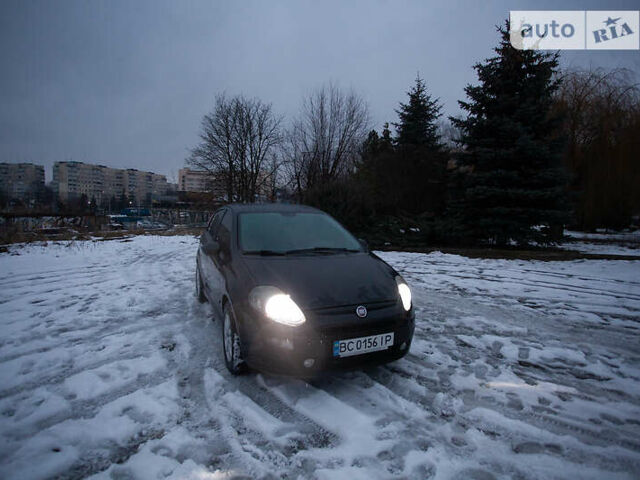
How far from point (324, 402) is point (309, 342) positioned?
57 centimetres

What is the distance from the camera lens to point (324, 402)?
8.23 feet

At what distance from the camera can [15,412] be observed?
91.7 inches

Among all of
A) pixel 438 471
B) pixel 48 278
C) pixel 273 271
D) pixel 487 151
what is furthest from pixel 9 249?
pixel 487 151

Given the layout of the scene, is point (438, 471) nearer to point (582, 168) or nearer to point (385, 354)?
point (385, 354)

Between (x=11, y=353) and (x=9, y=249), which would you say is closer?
(x=11, y=353)

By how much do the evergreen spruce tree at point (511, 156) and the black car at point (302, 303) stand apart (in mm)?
8886

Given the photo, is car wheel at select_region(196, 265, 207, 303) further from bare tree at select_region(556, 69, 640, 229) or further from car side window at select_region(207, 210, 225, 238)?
bare tree at select_region(556, 69, 640, 229)

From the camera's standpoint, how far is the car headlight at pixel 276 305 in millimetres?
2398

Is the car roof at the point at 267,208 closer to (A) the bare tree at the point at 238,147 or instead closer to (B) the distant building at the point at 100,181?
(A) the bare tree at the point at 238,147

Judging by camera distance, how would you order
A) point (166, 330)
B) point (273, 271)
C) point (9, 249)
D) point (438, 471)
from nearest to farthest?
1. point (438, 471)
2. point (273, 271)
3. point (166, 330)
4. point (9, 249)

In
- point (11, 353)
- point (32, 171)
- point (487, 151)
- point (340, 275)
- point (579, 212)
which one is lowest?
point (11, 353)

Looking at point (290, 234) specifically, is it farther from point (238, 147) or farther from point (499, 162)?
point (238, 147)

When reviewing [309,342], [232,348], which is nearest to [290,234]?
[232,348]

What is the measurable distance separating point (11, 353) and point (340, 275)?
11.2 ft
